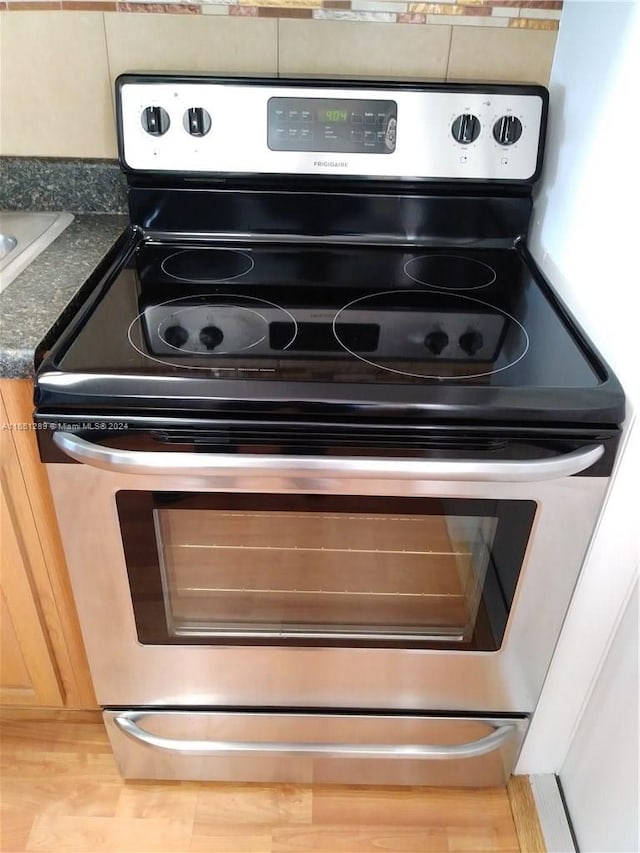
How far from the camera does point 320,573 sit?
996 mm

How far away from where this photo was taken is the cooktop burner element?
1.13 meters

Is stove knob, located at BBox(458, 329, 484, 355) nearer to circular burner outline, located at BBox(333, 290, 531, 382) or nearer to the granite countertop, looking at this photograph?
circular burner outline, located at BBox(333, 290, 531, 382)

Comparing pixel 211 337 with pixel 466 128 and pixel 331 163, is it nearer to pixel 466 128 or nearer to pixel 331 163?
pixel 331 163

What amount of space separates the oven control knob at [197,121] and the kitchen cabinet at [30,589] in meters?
0.52

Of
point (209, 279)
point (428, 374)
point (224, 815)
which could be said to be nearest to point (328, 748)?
point (224, 815)

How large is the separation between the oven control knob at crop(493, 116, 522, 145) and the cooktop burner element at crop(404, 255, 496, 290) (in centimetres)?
20

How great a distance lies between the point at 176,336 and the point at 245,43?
587mm

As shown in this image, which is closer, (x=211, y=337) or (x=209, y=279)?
(x=211, y=337)

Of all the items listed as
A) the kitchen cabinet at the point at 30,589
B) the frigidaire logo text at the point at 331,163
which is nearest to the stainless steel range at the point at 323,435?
the frigidaire logo text at the point at 331,163

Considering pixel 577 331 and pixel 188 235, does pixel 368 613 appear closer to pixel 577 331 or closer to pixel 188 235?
pixel 577 331

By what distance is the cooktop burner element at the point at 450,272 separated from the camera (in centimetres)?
113

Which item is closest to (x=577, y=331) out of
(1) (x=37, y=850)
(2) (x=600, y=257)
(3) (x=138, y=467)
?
(2) (x=600, y=257)

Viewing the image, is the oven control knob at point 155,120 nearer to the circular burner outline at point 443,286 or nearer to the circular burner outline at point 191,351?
the circular burner outline at point 191,351

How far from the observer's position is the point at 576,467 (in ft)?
2.73
